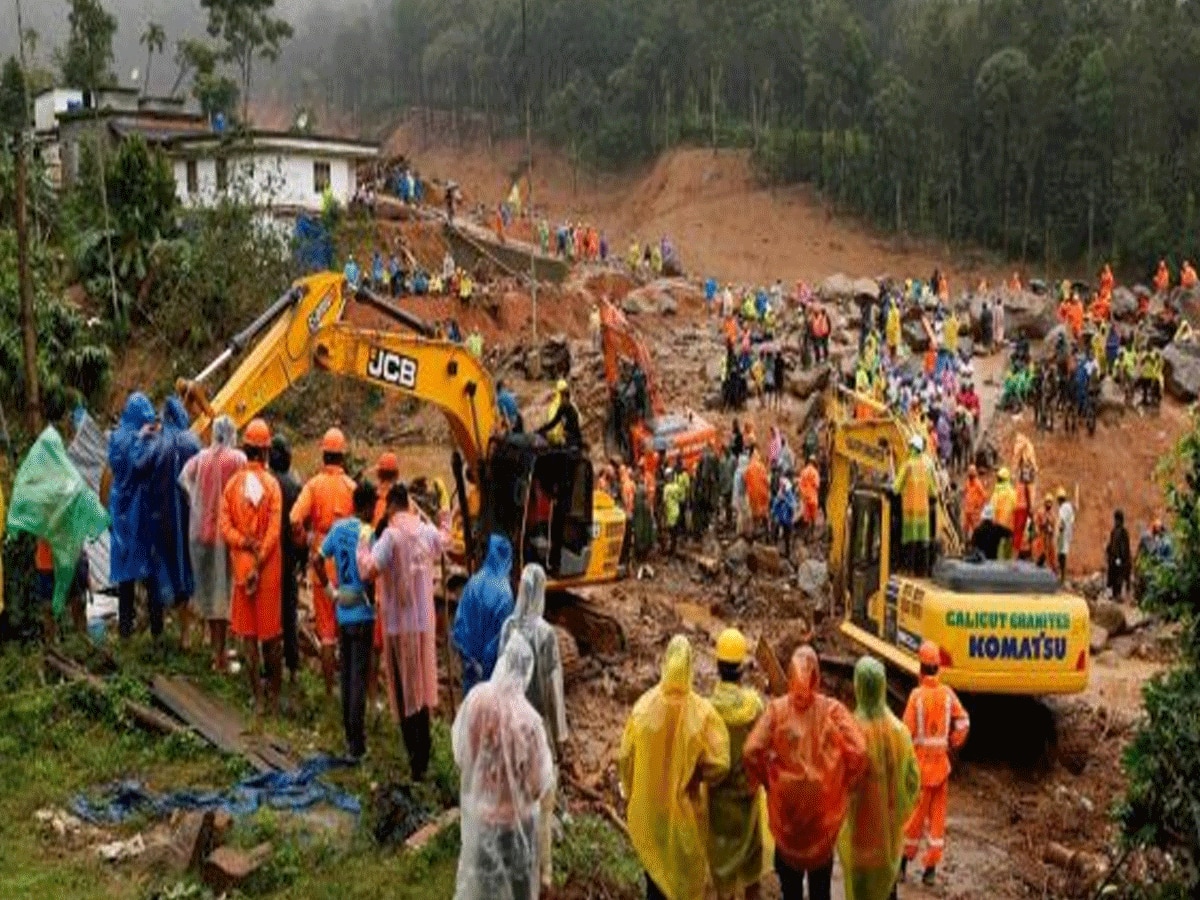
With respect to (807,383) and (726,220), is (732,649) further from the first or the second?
(726,220)

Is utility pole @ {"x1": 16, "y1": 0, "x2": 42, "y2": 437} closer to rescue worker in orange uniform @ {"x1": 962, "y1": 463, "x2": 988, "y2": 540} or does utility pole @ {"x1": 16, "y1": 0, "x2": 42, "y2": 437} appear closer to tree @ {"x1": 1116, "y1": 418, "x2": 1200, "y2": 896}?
tree @ {"x1": 1116, "y1": 418, "x2": 1200, "y2": 896}

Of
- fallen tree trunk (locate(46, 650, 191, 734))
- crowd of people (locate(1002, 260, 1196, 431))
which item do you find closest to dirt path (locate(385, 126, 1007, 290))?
crowd of people (locate(1002, 260, 1196, 431))

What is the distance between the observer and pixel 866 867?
7125mm

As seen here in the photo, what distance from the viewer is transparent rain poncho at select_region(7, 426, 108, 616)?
396 inches

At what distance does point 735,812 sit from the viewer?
6.92 metres

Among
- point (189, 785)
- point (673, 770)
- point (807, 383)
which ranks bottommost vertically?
point (807, 383)

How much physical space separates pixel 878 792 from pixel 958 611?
194 inches

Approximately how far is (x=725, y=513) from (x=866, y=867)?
50.7 feet

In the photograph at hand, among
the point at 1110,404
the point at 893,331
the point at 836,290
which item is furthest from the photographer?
the point at 836,290

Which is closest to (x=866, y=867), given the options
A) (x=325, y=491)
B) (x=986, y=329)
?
(x=325, y=491)

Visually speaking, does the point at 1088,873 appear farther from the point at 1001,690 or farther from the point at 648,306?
the point at 648,306

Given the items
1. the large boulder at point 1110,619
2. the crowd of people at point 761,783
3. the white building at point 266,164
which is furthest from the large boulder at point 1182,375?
the crowd of people at point 761,783

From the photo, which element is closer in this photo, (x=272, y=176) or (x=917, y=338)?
(x=917, y=338)

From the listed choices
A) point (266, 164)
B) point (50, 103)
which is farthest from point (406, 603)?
point (50, 103)
